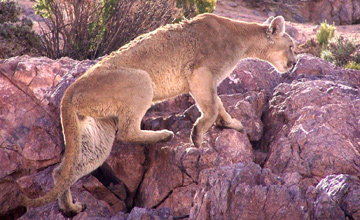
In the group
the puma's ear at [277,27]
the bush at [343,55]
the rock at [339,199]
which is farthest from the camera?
the bush at [343,55]

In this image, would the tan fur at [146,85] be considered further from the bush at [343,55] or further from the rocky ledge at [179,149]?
the bush at [343,55]

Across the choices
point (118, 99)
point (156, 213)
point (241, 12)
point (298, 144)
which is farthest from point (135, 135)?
point (241, 12)

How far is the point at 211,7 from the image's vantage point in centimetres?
1320

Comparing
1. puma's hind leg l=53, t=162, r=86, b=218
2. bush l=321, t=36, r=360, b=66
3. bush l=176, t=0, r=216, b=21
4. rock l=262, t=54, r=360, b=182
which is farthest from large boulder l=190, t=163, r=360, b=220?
bush l=176, t=0, r=216, b=21

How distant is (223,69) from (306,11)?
15893 millimetres

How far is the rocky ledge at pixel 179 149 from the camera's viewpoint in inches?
171

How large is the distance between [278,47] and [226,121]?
153cm

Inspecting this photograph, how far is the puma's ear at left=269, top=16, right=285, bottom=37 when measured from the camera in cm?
575

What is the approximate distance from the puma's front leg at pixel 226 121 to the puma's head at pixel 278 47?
1250mm

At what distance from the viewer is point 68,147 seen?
4.29 meters

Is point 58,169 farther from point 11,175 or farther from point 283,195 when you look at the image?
point 283,195

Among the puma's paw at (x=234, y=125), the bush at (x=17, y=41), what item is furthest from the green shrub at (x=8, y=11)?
the puma's paw at (x=234, y=125)

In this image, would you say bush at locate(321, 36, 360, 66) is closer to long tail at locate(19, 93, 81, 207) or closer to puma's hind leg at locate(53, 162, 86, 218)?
long tail at locate(19, 93, 81, 207)

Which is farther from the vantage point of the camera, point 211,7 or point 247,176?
point 211,7
